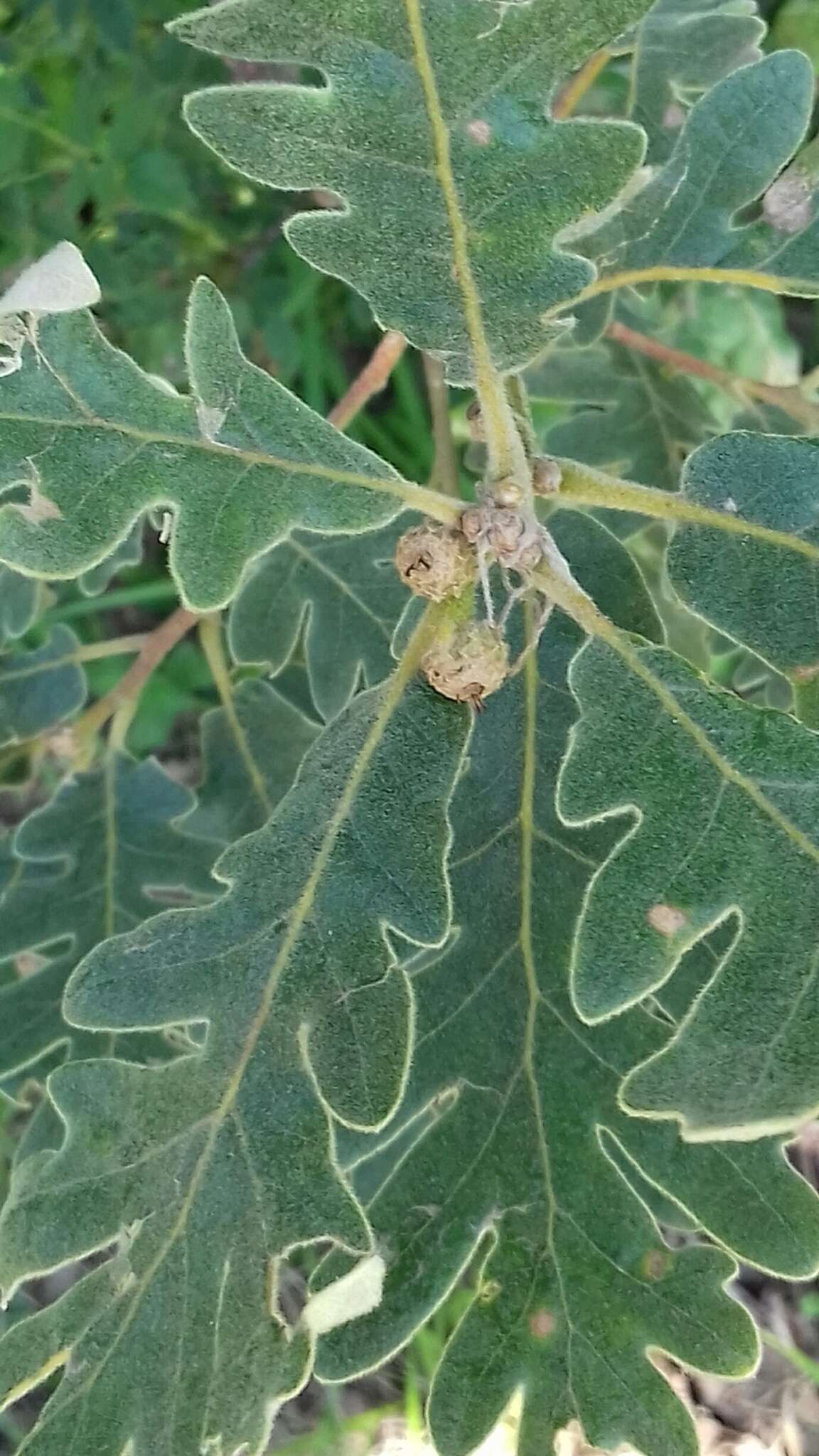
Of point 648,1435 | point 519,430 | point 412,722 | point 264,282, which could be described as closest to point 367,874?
point 412,722

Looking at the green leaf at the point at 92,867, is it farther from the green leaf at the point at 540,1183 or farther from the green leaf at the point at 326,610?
the green leaf at the point at 540,1183

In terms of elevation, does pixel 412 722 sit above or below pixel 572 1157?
above

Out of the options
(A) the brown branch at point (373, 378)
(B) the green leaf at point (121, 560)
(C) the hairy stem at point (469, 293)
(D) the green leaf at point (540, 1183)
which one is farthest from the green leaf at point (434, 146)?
(B) the green leaf at point (121, 560)

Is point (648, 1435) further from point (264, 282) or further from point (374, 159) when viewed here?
point (264, 282)

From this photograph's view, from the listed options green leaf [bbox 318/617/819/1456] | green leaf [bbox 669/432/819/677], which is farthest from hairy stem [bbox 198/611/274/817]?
green leaf [bbox 669/432/819/677]

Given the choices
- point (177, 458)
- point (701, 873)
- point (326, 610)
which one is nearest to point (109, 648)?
point (326, 610)

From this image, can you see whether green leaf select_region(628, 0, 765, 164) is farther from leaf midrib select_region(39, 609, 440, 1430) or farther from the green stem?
the green stem
